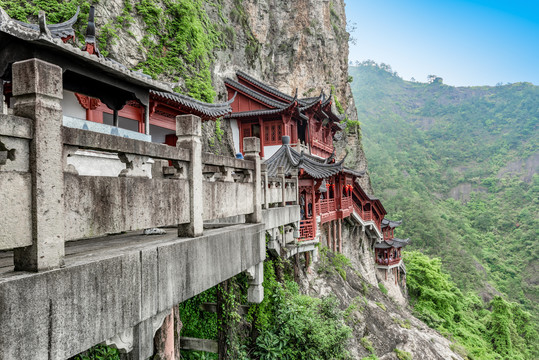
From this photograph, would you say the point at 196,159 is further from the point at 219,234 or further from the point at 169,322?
the point at 169,322

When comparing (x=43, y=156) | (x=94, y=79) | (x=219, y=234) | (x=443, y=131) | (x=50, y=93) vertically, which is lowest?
(x=219, y=234)

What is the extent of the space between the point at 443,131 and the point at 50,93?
9818cm

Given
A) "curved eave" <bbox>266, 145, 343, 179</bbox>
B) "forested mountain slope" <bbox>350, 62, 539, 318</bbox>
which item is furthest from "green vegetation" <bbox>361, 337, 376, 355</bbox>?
"forested mountain slope" <bbox>350, 62, 539, 318</bbox>

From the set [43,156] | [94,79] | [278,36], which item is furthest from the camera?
[278,36]

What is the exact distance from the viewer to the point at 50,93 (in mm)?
2371

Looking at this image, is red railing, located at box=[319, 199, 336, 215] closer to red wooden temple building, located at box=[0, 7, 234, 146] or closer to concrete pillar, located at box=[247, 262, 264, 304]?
red wooden temple building, located at box=[0, 7, 234, 146]

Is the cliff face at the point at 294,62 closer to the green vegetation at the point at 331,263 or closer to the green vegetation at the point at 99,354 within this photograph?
the green vegetation at the point at 331,263

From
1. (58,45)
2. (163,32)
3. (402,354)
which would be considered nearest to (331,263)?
(402,354)

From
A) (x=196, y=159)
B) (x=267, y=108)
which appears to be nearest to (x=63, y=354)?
(x=196, y=159)

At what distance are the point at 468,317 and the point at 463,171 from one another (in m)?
52.4

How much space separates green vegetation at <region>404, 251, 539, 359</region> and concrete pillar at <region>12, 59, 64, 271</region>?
26.8 m

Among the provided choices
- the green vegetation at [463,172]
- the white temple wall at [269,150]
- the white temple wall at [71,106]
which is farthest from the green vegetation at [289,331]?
the green vegetation at [463,172]

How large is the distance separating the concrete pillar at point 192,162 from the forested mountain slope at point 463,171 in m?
42.7

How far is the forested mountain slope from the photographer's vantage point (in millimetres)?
42625
